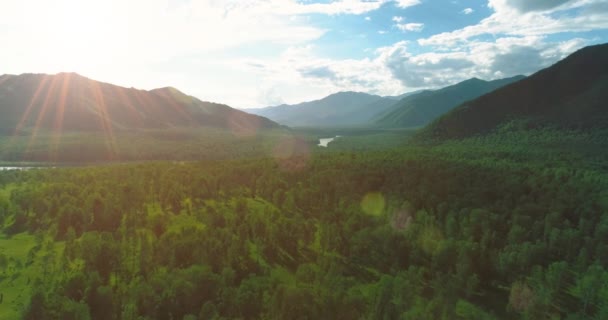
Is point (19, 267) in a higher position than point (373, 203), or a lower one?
lower

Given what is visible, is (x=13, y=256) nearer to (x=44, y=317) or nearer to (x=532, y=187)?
(x=44, y=317)

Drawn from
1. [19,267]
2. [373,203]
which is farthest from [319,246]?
[19,267]

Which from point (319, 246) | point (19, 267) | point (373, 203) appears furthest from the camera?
point (373, 203)

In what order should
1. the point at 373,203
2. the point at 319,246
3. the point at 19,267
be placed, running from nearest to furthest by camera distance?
the point at 19,267
the point at 319,246
the point at 373,203

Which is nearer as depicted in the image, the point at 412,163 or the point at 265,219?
the point at 265,219

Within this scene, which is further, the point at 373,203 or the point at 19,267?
the point at 373,203

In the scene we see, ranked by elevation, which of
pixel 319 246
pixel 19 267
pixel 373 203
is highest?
pixel 373 203

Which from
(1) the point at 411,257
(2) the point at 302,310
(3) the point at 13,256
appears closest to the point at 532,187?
(1) the point at 411,257

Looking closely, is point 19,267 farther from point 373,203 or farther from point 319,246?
point 373,203

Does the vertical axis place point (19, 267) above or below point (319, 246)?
above
